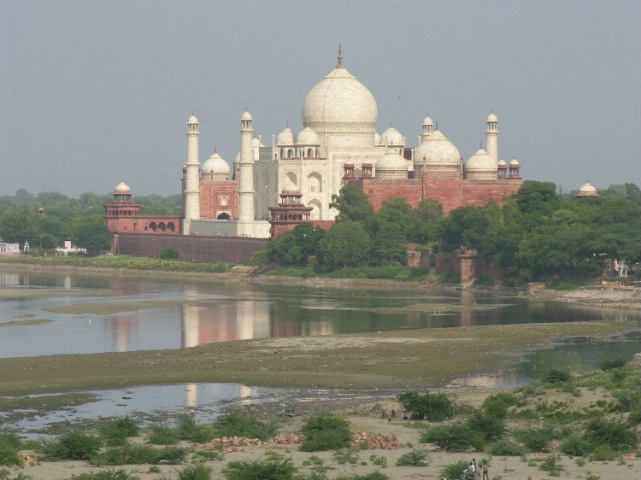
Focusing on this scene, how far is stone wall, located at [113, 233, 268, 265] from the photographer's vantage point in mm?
70125

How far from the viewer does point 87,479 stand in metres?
19.5

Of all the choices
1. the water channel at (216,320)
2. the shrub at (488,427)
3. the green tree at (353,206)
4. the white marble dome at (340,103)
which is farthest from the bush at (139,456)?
the white marble dome at (340,103)

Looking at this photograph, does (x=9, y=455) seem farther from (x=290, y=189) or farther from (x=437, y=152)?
(x=437, y=152)

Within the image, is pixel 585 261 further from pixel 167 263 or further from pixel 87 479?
pixel 87 479

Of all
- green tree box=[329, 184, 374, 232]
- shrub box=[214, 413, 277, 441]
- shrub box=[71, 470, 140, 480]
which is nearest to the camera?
shrub box=[71, 470, 140, 480]

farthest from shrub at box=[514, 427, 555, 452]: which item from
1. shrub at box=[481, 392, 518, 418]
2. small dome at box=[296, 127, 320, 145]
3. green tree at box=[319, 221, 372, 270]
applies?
small dome at box=[296, 127, 320, 145]

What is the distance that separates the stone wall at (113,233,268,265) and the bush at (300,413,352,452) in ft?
149

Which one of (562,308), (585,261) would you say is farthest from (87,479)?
(585,261)

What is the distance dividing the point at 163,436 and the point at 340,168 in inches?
2064

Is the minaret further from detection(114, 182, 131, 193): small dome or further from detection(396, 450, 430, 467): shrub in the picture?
detection(396, 450, 430, 467): shrub

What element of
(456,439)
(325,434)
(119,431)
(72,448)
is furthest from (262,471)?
(119,431)

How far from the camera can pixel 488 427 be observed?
22781 mm

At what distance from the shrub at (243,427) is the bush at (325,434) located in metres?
0.55

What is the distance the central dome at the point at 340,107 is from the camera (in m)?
74.7
